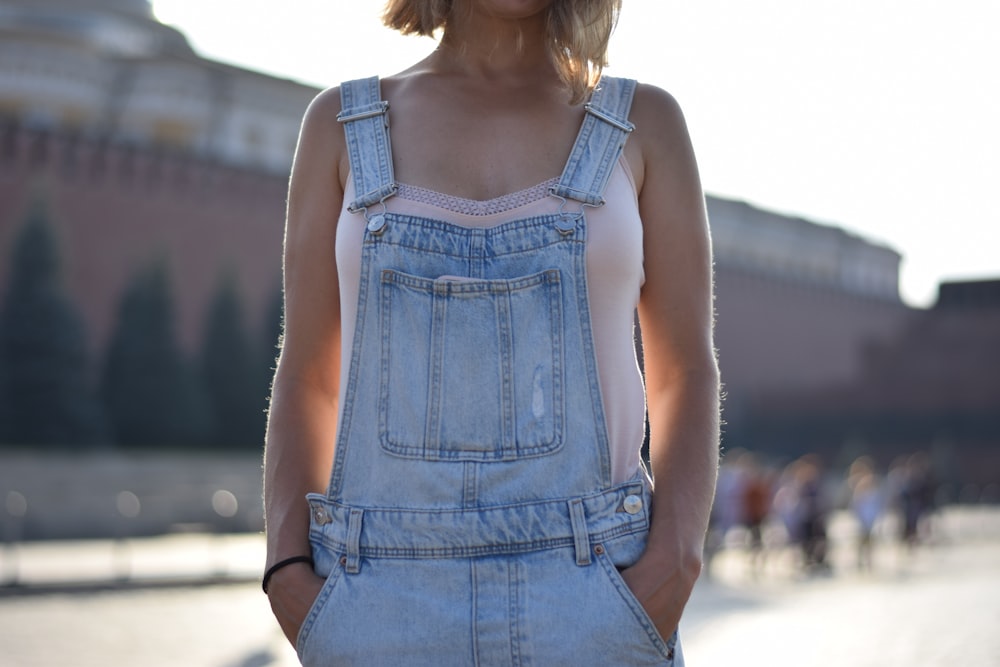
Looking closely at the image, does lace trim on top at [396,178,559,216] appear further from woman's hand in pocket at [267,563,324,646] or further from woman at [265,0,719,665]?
woman's hand in pocket at [267,563,324,646]

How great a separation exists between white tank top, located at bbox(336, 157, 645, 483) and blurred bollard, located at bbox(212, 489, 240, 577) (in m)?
11.3

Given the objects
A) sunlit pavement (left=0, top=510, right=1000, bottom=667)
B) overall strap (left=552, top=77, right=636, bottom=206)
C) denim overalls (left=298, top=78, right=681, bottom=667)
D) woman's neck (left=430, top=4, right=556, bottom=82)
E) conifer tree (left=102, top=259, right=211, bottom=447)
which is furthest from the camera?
conifer tree (left=102, top=259, right=211, bottom=447)

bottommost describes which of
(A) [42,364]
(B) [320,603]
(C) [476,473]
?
(A) [42,364]

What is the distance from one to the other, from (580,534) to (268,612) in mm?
8923

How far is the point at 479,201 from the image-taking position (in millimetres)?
1473

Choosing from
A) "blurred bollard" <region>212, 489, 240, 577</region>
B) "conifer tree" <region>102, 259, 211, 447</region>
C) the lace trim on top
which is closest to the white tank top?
the lace trim on top

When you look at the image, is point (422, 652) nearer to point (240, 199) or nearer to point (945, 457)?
point (240, 199)

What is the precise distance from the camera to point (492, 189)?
1490mm

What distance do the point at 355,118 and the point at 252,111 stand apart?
132 ft

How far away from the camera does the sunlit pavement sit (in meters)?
7.29

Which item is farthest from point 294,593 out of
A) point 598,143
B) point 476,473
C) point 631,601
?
point 598,143

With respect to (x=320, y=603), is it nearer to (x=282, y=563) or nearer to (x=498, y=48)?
(x=282, y=563)

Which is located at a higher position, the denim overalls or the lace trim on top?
the lace trim on top

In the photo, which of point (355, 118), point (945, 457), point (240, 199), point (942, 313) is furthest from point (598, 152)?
point (942, 313)
